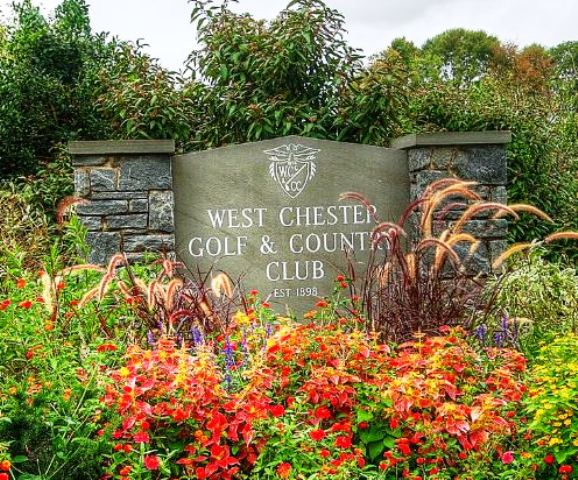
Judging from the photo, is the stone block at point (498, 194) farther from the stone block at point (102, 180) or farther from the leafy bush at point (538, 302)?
the stone block at point (102, 180)

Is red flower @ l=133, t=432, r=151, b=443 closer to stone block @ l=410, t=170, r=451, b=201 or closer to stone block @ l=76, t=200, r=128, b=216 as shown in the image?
stone block @ l=76, t=200, r=128, b=216

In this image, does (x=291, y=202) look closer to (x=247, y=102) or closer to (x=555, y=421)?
(x=247, y=102)

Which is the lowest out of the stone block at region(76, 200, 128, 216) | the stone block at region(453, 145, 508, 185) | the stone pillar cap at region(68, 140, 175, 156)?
the stone block at region(76, 200, 128, 216)

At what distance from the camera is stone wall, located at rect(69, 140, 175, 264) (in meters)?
5.88

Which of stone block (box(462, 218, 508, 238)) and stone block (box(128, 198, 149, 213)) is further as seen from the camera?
stone block (box(462, 218, 508, 238))

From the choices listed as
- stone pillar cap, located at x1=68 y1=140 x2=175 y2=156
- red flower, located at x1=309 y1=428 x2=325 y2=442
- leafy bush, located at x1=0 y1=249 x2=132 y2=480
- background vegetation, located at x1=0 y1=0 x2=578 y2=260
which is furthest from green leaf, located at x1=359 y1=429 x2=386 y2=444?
background vegetation, located at x1=0 y1=0 x2=578 y2=260

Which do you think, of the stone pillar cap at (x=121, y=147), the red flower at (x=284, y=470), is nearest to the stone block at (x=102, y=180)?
the stone pillar cap at (x=121, y=147)

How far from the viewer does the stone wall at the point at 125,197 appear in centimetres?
588

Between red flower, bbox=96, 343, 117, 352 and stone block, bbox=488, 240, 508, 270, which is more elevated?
stone block, bbox=488, 240, 508, 270

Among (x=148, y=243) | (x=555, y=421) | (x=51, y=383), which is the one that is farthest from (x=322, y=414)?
(x=148, y=243)

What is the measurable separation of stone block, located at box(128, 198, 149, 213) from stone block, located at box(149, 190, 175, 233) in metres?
0.03

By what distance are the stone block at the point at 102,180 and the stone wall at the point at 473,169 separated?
211 centimetres

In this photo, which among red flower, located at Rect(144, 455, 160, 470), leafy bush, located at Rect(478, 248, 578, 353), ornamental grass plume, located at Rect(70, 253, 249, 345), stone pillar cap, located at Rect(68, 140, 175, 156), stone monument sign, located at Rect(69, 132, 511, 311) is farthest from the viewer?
stone monument sign, located at Rect(69, 132, 511, 311)

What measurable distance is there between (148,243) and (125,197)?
0.35m
